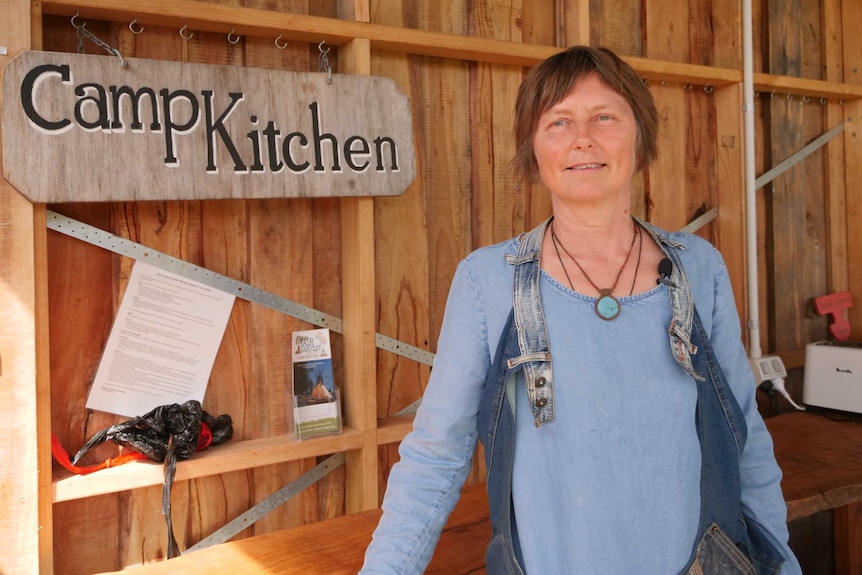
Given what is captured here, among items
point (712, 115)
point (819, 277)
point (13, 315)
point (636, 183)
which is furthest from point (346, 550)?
point (819, 277)

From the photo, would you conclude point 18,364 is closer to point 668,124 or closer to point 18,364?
point 18,364

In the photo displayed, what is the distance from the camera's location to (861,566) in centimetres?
292

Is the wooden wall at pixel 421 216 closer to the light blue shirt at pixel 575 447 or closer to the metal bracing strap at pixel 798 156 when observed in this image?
the metal bracing strap at pixel 798 156

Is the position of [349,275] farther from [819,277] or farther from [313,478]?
[819,277]

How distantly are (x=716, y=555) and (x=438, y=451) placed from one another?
492 millimetres

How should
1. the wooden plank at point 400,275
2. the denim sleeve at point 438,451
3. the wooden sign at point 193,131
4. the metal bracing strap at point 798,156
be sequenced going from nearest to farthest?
the denim sleeve at point 438,451
the wooden sign at point 193,131
the wooden plank at point 400,275
the metal bracing strap at point 798,156

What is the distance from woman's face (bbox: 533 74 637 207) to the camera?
4.29 feet

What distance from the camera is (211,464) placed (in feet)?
6.43

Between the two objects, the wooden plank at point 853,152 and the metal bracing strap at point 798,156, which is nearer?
the metal bracing strap at point 798,156

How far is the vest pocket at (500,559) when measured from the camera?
1.22 m

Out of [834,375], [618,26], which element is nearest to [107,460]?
[618,26]

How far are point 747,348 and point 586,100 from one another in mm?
2001

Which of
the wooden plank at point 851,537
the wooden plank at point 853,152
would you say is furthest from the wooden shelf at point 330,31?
the wooden plank at point 851,537

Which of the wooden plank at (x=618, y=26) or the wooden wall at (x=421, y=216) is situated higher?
the wooden plank at (x=618, y=26)
